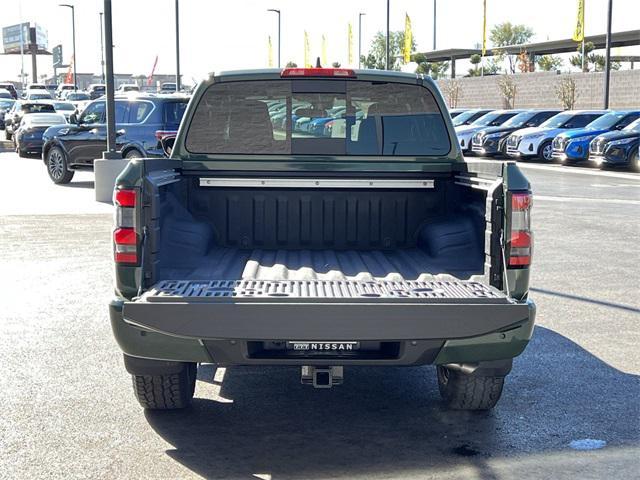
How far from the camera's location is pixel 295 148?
633 centimetres

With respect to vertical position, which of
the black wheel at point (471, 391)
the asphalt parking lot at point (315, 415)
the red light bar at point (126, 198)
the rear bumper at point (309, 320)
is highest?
the red light bar at point (126, 198)

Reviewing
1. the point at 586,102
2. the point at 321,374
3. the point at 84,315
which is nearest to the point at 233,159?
the point at 321,374

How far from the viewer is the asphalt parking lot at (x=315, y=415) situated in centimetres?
462

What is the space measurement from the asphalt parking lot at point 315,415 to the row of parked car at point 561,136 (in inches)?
663

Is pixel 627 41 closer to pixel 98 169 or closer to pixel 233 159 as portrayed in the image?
pixel 98 169

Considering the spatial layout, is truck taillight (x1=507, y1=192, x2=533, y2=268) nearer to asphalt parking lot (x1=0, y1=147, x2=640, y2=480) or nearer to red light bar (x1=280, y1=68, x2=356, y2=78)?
asphalt parking lot (x1=0, y1=147, x2=640, y2=480)

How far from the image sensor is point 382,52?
98312 mm

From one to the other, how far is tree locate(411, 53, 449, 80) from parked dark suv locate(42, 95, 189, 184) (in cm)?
4028

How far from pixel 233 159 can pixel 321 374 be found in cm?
197

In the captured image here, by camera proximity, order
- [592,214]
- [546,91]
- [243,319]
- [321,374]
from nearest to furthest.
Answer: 1. [243,319]
2. [321,374]
3. [592,214]
4. [546,91]

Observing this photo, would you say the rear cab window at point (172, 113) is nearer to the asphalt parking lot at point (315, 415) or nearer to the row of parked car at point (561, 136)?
the asphalt parking lot at point (315, 415)

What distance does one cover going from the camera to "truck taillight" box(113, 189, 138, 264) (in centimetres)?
470

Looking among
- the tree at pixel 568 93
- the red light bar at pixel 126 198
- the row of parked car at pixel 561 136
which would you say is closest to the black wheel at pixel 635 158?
the row of parked car at pixel 561 136

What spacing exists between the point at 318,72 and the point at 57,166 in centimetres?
1521
